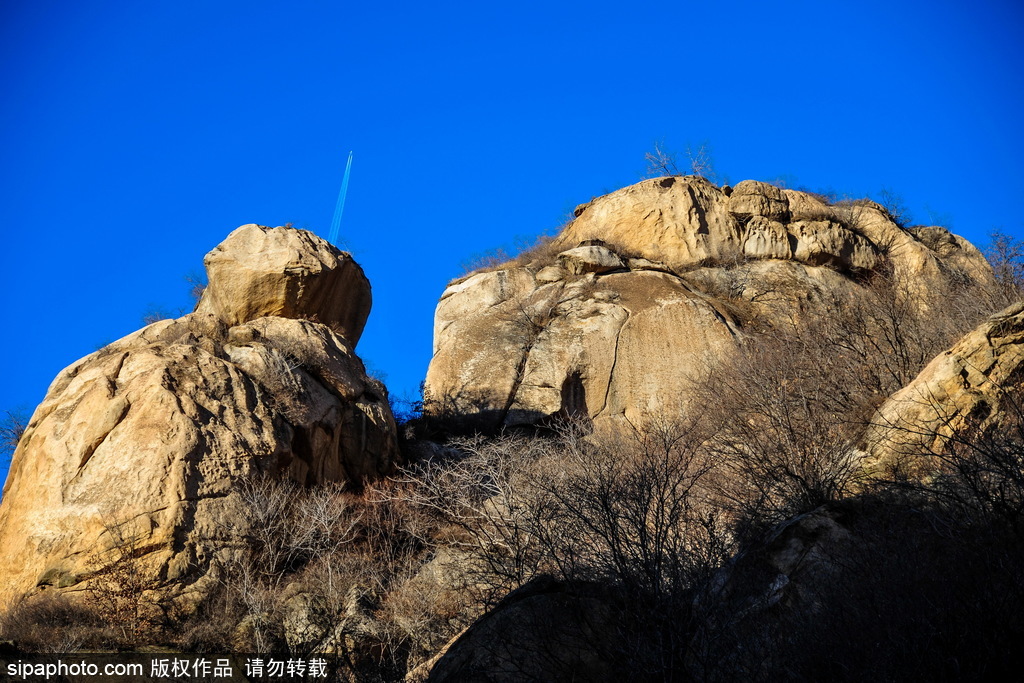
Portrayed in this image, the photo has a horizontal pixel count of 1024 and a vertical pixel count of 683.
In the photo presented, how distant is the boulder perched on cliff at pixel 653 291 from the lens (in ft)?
69.6

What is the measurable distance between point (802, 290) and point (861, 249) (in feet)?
10.7

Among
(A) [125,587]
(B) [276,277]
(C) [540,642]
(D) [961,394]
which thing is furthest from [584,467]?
(B) [276,277]

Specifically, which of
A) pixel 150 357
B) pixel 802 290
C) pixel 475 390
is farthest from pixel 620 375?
pixel 150 357

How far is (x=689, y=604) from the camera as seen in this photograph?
8.45 meters

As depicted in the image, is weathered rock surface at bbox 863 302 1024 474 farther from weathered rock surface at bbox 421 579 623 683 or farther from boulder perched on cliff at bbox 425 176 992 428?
boulder perched on cliff at bbox 425 176 992 428

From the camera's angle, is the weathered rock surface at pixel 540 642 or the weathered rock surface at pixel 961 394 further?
the weathered rock surface at pixel 961 394

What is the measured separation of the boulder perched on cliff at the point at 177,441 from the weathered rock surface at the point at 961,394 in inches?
392

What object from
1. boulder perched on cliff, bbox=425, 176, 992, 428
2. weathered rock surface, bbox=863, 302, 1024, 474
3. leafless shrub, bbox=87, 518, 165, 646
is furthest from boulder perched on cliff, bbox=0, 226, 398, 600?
weathered rock surface, bbox=863, 302, 1024, 474

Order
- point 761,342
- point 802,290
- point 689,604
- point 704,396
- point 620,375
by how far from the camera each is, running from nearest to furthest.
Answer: point 689,604 < point 704,396 < point 761,342 < point 620,375 < point 802,290

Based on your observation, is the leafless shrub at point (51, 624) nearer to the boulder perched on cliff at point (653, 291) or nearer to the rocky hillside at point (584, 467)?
the rocky hillside at point (584, 467)

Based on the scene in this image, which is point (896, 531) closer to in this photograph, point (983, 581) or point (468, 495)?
point (983, 581)

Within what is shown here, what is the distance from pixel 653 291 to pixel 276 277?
927 centimetres

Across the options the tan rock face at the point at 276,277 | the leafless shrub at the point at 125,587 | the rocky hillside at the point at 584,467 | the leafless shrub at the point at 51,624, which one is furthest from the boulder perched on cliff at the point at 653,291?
the leafless shrub at the point at 51,624

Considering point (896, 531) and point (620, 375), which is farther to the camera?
point (620, 375)
